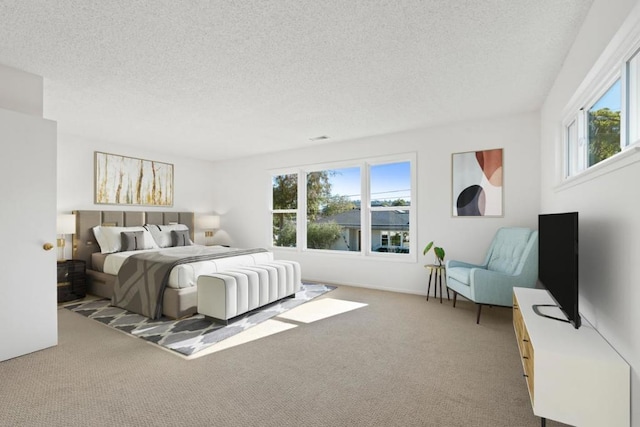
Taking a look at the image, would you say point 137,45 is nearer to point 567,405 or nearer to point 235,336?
point 235,336

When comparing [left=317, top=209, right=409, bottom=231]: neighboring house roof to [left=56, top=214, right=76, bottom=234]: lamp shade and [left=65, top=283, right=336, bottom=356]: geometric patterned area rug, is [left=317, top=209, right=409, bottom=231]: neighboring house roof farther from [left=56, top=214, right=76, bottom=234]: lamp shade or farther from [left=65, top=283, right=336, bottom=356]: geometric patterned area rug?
[left=56, top=214, right=76, bottom=234]: lamp shade

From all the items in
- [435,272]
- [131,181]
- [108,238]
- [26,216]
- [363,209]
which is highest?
[131,181]

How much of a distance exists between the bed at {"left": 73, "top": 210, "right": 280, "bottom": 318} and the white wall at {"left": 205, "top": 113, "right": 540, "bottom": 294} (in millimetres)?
1439

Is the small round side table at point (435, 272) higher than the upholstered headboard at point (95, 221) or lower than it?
lower

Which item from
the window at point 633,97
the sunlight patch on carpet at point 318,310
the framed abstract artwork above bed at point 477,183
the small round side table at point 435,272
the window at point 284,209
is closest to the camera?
the window at point 633,97

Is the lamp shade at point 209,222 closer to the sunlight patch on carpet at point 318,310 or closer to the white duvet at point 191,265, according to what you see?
the white duvet at point 191,265

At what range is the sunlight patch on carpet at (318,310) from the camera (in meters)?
3.52

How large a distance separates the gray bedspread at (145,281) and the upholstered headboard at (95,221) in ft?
4.10

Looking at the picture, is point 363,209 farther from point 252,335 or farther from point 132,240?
point 132,240

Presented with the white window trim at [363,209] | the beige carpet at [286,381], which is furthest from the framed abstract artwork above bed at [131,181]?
the beige carpet at [286,381]

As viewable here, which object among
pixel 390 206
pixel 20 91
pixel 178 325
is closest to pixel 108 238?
pixel 178 325

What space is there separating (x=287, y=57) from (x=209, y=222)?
4747 mm

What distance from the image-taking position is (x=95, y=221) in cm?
485

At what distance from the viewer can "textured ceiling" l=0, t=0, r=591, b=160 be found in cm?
192
